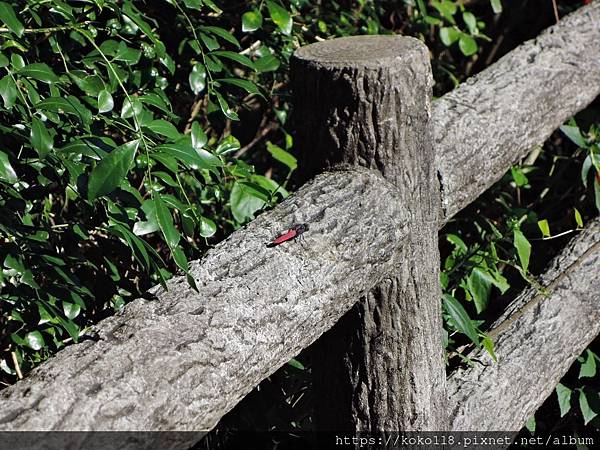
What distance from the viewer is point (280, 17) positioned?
75.4 inches

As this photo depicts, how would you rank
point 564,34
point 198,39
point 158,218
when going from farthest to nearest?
point 564,34 < point 198,39 < point 158,218

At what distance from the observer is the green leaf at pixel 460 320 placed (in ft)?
5.65

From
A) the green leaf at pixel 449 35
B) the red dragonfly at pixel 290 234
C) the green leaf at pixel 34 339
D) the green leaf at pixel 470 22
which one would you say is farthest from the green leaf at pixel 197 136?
the green leaf at pixel 470 22

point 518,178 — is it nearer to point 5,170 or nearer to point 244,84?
point 244,84

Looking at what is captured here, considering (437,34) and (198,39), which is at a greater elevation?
(198,39)

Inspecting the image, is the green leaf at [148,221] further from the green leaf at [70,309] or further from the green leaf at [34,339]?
the green leaf at [34,339]

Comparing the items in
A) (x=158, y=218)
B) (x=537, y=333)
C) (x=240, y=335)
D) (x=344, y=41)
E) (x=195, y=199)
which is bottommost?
(x=537, y=333)

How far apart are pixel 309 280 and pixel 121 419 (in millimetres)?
380

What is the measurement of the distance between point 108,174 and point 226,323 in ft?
0.86

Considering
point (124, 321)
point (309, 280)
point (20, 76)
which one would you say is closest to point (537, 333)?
point (309, 280)

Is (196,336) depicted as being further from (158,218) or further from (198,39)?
(198,39)

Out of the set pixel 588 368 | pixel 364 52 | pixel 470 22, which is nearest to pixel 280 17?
pixel 364 52

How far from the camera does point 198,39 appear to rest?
1.85m

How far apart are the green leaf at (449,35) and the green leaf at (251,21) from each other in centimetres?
83
